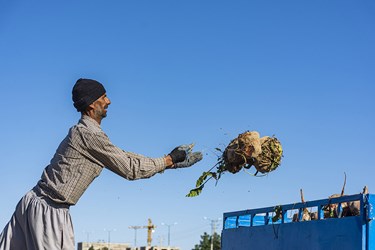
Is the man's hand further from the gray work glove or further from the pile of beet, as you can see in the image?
the pile of beet

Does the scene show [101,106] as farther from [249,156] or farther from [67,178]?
[249,156]

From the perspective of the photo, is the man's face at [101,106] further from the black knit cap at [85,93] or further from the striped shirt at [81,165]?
the striped shirt at [81,165]

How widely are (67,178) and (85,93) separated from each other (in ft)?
1.81

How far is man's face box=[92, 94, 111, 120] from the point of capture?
455cm

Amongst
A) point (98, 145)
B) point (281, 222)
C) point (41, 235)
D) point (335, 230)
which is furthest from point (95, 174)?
point (281, 222)

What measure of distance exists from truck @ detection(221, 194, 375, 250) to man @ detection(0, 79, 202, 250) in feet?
7.26

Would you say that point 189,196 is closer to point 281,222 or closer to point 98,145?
point 281,222

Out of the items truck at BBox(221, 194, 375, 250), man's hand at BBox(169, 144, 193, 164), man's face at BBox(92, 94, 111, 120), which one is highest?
man's face at BBox(92, 94, 111, 120)

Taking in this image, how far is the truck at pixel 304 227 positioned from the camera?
596 centimetres

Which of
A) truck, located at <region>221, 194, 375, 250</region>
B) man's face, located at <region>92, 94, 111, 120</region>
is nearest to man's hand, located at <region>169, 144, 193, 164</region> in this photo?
man's face, located at <region>92, 94, 111, 120</region>

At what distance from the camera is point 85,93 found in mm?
4516

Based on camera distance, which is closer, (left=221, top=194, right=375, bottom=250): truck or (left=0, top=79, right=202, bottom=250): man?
(left=0, top=79, right=202, bottom=250): man

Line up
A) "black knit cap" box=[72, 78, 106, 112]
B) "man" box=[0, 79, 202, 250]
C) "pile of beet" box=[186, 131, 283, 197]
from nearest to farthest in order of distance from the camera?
1. "man" box=[0, 79, 202, 250]
2. "black knit cap" box=[72, 78, 106, 112]
3. "pile of beet" box=[186, 131, 283, 197]

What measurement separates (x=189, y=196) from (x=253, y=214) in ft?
6.73
